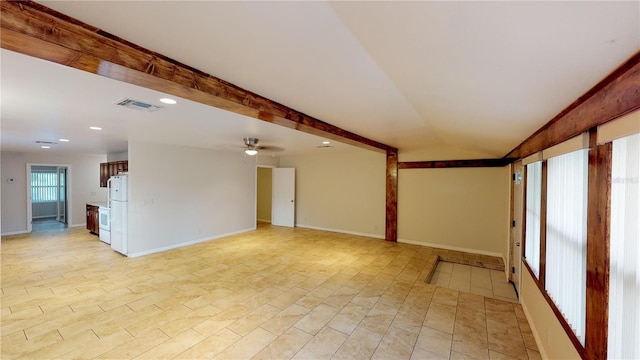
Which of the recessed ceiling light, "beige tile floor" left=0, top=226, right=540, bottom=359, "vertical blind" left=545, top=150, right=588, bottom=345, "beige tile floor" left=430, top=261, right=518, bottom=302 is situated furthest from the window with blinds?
"vertical blind" left=545, top=150, right=588, bottom=345

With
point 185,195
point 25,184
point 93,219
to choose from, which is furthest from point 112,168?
point 25,184

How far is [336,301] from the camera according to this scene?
3391 millimetres

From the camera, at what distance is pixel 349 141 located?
414cm

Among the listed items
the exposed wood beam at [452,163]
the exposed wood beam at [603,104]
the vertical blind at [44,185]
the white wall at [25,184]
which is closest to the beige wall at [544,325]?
the exposed wood beam at [603,104]

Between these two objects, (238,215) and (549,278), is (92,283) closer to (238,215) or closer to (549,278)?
(238,215)

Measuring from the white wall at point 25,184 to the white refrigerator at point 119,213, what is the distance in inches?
167

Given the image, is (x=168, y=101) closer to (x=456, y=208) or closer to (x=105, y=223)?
(x=105, y=223)

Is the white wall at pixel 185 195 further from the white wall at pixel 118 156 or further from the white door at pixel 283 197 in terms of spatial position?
the white wall at pixel 118 156

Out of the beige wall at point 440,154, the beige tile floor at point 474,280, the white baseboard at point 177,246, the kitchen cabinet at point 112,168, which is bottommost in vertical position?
the beige tile floor at point 474,280

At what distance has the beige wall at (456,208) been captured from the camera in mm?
5512

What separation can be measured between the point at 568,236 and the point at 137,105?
3.99 meters

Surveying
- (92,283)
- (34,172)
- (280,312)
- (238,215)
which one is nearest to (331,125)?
(280,312)

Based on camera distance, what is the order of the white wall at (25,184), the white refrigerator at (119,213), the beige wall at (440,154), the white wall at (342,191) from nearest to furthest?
the white refrigerator at (119,213)
the beige wall at (440,154)
the white wall at (342,191)
the white wall at (25,184)

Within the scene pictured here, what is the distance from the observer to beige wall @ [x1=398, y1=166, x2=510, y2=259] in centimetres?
551
